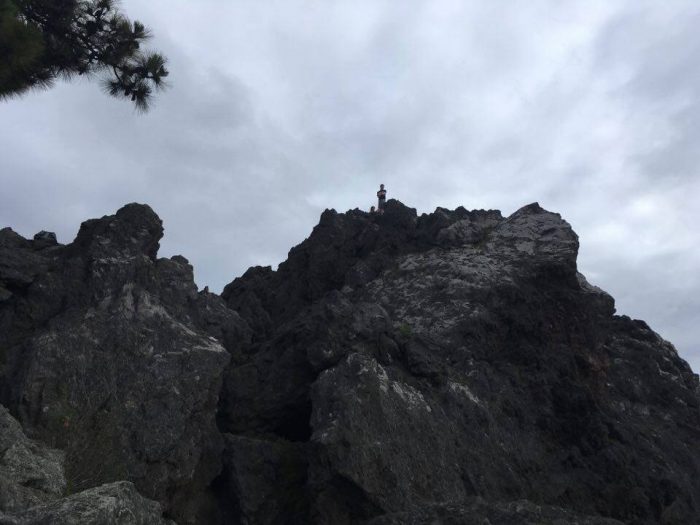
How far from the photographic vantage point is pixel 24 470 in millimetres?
12977

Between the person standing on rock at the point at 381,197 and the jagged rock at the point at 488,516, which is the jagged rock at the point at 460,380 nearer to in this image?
the jagged rock at the point at 488,516

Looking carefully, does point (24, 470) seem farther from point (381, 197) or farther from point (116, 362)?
point (381, 197)

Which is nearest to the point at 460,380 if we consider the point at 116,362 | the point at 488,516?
the point at 488,516

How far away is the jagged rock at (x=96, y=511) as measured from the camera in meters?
8.79

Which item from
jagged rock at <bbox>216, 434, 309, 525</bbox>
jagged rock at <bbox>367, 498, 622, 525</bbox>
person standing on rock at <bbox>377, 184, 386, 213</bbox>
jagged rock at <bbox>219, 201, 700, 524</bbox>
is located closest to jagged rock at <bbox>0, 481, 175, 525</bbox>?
jagged rock at <bbox>367, 498, 622, 525</bbox>

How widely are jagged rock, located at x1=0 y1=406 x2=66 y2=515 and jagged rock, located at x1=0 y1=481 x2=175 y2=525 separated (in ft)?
7.12

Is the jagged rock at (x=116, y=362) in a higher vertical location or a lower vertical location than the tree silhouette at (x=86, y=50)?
lower

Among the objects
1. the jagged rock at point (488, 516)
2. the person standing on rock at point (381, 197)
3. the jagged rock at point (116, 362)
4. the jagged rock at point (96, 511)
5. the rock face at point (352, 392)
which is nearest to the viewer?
the jagged rock at point (96, 511)

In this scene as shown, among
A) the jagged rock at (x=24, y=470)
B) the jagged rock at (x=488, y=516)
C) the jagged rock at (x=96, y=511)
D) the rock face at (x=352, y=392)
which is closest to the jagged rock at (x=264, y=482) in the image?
the rock face at (x=352, y=392)

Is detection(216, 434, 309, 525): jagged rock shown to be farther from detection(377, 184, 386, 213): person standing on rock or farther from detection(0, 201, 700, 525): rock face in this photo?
detection(377, 184, 386, 213): person standing on rock

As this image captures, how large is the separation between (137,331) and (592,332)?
17236mm

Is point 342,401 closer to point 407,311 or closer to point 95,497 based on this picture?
point 407,311

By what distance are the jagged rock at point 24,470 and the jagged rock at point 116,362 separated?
0.73m

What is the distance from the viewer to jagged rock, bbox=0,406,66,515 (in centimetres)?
1151
